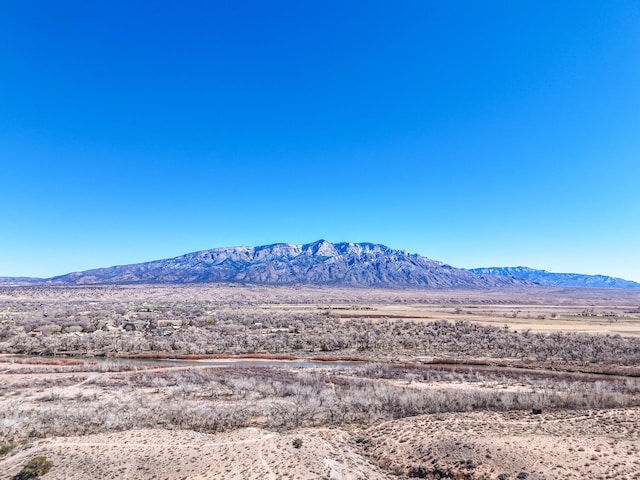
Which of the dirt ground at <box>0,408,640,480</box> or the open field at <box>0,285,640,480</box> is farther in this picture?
the open field at <box>0,285,640,480</box>

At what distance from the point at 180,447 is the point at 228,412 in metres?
4.66

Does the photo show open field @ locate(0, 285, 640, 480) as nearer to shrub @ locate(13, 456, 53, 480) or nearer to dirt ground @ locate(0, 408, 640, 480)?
dirt ground @ locate(0, 408, 640, 480)

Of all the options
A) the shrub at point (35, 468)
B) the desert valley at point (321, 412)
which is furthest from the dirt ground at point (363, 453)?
Result: the shrub at point (35, 468)

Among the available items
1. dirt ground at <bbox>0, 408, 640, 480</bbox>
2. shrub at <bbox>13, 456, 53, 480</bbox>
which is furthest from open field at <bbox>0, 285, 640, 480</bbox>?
shrub at <bbox>13, 456, 53, 480</bbox>

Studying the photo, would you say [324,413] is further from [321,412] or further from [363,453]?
[363,453]

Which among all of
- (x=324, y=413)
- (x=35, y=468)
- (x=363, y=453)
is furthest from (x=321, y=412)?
(x=35, y=468)

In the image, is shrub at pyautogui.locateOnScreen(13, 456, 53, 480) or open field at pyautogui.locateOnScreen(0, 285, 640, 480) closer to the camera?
shrub at pyautogui.locateOnScreen(13, 456, 53, 480)

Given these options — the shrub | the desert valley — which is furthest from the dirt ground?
the shrub

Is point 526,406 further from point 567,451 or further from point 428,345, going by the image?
point 428,345

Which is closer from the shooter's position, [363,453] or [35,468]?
[35,468]

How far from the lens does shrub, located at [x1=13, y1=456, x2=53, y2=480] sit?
11281 millimetres

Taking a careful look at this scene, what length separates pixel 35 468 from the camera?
11.4 m

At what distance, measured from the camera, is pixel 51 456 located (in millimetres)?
12406

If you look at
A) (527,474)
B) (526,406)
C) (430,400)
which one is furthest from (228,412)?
(526,406)
